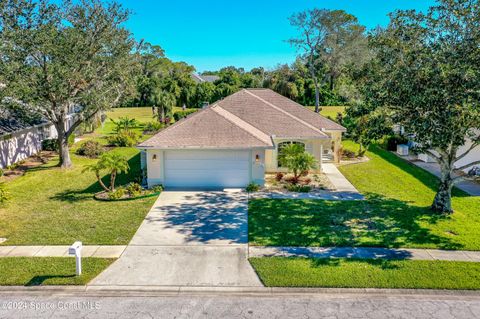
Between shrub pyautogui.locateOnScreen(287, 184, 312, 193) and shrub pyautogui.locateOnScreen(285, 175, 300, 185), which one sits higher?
shrub pyautogui.locateOnScreen(285, 175, 300, 185)

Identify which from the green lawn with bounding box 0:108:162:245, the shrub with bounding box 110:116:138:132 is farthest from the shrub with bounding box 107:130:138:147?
the green lawn with bounding box 0:108:162:245

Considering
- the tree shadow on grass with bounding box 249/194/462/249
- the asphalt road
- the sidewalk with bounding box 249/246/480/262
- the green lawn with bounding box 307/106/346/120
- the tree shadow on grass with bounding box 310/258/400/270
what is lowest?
the asphalt road

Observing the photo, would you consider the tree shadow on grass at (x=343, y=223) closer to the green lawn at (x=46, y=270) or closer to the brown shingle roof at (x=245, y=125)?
the brown shingle roof at (x=245, y=125)

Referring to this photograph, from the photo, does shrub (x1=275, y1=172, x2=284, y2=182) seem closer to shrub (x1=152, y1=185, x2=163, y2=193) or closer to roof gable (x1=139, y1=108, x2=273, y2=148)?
roof gable (x1=139, y1=108, x2=273, y2=148)

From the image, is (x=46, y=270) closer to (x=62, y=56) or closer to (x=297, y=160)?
(x=297, y=160)

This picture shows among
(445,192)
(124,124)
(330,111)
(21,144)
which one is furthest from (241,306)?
(330,111)

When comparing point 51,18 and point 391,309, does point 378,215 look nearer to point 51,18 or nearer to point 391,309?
point 391,309

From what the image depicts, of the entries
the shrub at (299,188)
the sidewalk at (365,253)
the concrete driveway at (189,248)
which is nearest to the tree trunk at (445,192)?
the sidewalk at (365,253)
